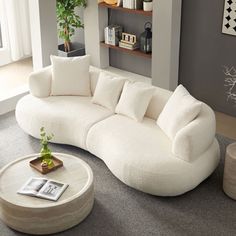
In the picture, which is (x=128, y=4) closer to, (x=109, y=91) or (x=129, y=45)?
(x=129, y=45)

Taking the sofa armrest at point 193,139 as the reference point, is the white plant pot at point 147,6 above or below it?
above

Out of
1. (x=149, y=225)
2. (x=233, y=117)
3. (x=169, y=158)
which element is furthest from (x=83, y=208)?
(x=233, y=117)

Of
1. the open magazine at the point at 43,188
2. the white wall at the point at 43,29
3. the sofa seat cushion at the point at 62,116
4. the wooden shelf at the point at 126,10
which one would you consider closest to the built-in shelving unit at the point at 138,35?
the wooden shelf at the point at 126,10

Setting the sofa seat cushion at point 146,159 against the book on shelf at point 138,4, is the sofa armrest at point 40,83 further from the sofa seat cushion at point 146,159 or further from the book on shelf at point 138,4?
the book on shelf at point 138,4

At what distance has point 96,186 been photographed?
180 inches

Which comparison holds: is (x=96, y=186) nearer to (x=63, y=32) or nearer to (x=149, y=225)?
(x=149, y=225)

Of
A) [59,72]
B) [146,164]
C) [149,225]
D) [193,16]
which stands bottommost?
[149,225]

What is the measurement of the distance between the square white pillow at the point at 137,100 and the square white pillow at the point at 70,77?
2.19 ft

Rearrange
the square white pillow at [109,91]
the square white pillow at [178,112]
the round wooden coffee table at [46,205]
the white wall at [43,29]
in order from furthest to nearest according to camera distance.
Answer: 1. the white wall at [43,29]
2. the square white pillow at [109,91]
3. the square white pillow at [178,112]
4. the round wooden coffee table at [46,205]

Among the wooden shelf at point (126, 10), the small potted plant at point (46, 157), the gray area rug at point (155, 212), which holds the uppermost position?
the wooden shelf at point (126, 10)

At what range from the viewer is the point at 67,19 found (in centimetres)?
702

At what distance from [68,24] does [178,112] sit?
311cm

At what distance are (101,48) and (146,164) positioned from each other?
3.15m

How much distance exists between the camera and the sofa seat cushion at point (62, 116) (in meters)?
5.01
